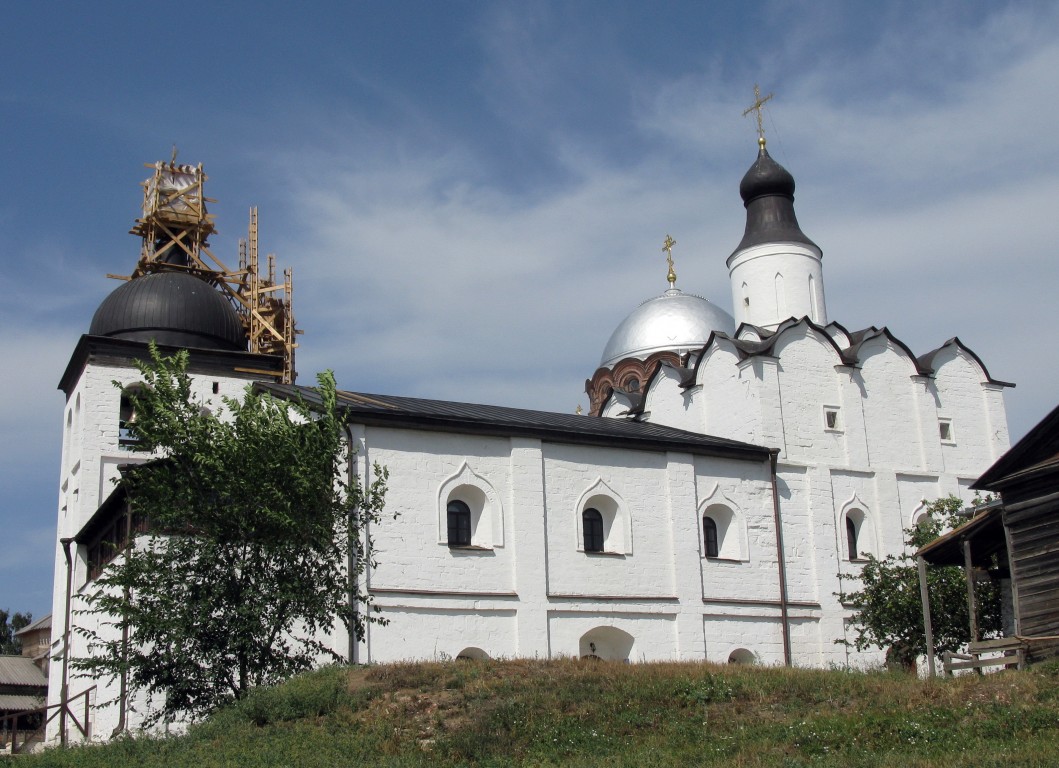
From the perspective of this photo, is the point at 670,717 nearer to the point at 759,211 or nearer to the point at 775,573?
the point at 775,573

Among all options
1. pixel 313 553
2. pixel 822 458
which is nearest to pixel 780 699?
pixel 313 553

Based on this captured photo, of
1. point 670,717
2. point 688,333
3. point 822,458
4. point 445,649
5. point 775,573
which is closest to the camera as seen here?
point 670,717

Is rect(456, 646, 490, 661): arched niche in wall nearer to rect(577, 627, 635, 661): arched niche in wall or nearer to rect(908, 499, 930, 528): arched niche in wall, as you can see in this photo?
rect(577, 627, 635, 661): arched niche in wall

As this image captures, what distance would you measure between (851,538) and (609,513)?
19.9ft

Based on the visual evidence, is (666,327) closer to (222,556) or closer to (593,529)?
(593,529)

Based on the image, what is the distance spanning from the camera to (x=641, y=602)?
23.0 m

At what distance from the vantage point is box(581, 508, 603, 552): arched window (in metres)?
23.4

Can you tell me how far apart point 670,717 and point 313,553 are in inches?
222

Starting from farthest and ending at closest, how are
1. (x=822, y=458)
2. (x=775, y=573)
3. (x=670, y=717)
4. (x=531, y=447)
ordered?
(x=822, y=458), (x=775, y=573), (x=531, y=447), (x=670, y=717)

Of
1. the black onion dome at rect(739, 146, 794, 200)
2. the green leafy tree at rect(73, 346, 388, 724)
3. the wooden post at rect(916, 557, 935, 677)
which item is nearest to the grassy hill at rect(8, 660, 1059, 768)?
the green leafy tree at rect(73, 346, 388, 724)

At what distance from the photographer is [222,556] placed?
1653cm

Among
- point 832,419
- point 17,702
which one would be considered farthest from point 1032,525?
point 17,702

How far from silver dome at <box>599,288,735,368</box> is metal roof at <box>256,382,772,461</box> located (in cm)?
1055

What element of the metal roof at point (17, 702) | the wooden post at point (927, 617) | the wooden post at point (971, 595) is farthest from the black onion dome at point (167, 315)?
the wooden post at point (971, 595)
